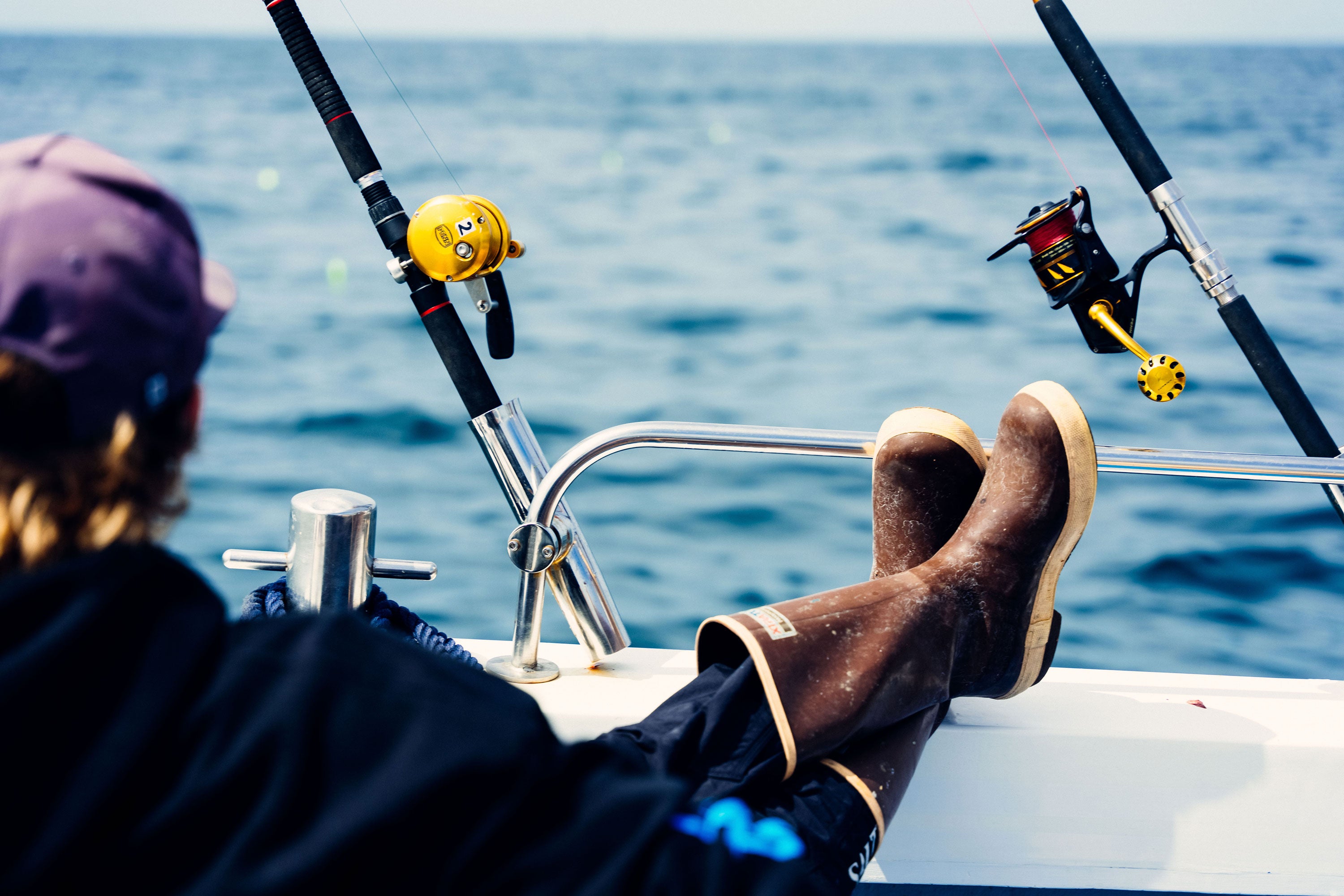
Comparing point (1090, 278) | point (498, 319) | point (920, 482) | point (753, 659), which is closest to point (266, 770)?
point (753, 659)

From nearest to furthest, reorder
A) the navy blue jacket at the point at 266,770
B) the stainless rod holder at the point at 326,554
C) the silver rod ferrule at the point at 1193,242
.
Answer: the navy blue jacket at the point at 266,770 → the stainless rod holder at the point at 326,554 → the silver rod ferrule at the point at 1193,242

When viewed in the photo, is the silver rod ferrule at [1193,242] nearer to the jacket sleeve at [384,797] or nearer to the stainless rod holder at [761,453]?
the stainless rod holder at [761,453]

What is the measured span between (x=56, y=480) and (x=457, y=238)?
0.83 meters

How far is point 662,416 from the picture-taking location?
6.41 m

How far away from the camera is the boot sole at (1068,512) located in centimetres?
139

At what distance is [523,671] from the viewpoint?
154cm

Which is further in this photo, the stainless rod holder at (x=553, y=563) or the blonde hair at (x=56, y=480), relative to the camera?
the stainless rod holder at (x=553, y=563)

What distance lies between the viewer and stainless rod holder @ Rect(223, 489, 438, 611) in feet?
4.37

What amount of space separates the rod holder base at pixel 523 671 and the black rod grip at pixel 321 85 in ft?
2.17

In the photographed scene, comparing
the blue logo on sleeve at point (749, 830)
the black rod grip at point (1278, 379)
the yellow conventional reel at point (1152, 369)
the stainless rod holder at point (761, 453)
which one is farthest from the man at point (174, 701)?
the black rod grip at point (1278, 379)

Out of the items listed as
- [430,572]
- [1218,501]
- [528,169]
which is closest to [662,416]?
[1218,501]

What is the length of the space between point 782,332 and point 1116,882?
262 inches

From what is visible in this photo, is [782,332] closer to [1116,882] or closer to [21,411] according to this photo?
[1116,882]

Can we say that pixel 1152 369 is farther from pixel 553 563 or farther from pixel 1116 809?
pixel 553 563
